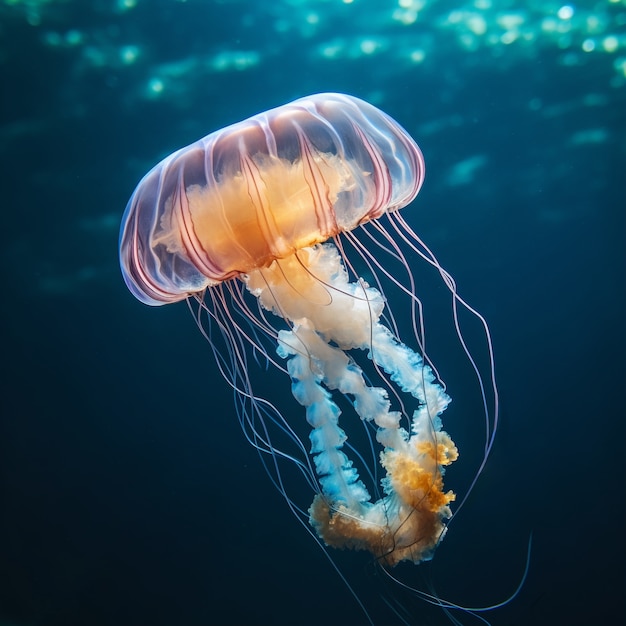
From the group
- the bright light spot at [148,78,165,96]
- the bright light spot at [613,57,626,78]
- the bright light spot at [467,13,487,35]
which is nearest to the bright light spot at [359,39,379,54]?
the bright light spot at [467,13,487,35]

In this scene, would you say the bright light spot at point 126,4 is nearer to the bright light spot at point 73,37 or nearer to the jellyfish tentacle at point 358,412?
the bright light spot at point 73,37

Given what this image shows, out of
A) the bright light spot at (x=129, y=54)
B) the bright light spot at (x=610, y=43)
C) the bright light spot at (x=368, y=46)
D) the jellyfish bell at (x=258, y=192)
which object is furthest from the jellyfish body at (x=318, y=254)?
the bright light spot at (x=610, y=43)

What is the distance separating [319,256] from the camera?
10.4ft

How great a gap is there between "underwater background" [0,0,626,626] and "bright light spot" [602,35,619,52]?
0.03 meters

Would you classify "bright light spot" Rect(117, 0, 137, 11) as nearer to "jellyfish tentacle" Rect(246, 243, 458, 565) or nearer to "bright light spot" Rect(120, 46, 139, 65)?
"bright light spot" Rect(120, 46, 139, 65)

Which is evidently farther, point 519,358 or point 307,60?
point 519,358

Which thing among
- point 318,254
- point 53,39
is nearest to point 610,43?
point 318,254

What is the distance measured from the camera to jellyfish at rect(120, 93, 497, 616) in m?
2.53

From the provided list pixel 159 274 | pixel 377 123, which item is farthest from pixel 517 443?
pixel 159 274

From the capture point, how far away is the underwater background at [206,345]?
4.49 m

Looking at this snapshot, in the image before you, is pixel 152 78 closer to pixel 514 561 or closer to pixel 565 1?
pixel 565 1

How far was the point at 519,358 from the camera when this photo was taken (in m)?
5.66

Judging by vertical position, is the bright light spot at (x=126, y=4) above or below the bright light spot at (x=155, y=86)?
above

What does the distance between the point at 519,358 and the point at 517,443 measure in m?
0.99
